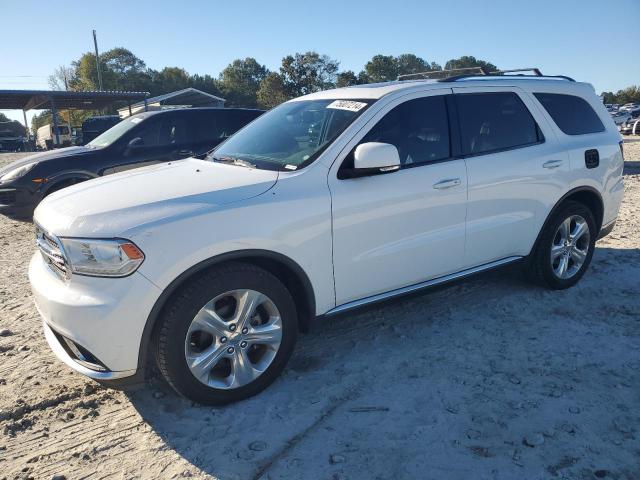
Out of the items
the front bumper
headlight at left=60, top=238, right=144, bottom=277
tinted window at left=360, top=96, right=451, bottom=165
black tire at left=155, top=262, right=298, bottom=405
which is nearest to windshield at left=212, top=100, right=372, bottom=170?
tinted window at left=360, top=96, right=451, bottom=165

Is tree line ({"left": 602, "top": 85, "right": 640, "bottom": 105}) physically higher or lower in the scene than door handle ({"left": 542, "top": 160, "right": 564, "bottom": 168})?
higher

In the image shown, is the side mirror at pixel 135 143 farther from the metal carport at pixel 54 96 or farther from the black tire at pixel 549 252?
the metal carport at pixel 54 96

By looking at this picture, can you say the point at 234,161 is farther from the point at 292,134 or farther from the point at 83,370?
the point at 83,370

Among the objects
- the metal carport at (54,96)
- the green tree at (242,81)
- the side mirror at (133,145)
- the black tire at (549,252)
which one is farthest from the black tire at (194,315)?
the green tree at (242,81)

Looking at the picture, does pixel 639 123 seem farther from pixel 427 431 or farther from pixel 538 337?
pixel 427 431

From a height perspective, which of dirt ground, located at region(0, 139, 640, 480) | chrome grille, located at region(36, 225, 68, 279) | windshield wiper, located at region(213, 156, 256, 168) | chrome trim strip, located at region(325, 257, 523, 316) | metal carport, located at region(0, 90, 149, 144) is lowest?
dirt ground, located at region(0, 139, 640, 480)

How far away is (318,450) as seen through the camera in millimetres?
2543

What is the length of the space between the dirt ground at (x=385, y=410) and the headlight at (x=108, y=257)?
927 millimetres

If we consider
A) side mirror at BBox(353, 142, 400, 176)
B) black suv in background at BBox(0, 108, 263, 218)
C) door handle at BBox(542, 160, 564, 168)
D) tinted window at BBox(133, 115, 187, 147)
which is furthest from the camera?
tinted window at BBox(133, 115, 187, 147)

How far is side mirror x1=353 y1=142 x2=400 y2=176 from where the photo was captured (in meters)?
3.05

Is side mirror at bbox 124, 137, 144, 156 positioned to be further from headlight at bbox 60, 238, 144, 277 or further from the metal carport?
the metal carport

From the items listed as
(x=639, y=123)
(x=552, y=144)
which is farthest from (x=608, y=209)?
(x=639, y=123)

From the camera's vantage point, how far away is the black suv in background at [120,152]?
7199 millimetres

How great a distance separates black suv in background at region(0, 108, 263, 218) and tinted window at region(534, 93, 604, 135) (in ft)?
A: 14.3
